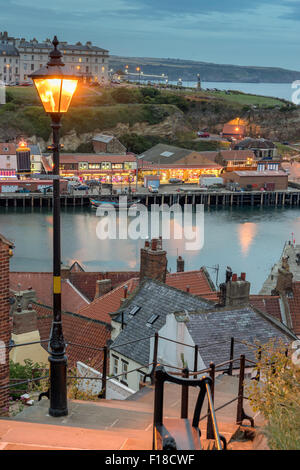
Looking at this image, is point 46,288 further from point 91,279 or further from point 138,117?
point 138,117

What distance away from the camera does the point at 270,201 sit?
9200 cm

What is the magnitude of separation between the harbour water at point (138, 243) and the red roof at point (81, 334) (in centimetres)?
2337

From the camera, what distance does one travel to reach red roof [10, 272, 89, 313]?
24422mm

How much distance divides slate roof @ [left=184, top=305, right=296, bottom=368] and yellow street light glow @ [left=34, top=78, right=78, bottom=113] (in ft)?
22.3

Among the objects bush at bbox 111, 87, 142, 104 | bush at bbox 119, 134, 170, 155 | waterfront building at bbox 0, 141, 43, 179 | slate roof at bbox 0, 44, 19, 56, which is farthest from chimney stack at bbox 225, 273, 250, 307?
slate roof at bbox 0, 44, 19, 56

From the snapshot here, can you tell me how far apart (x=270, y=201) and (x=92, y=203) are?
88.8 feet

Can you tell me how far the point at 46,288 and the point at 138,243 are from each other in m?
31.4

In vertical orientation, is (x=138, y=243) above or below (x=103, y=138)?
below

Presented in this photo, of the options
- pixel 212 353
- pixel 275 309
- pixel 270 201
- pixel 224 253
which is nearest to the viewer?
pixel 212 353

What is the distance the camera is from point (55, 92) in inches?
256

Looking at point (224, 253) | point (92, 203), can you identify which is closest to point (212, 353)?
point (224, 253)

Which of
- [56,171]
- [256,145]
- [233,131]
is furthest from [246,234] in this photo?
[233,131]

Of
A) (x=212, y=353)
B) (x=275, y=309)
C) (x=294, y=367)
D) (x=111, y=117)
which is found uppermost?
(x=111, y=117)

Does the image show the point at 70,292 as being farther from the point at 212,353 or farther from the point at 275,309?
the point at 212,353
